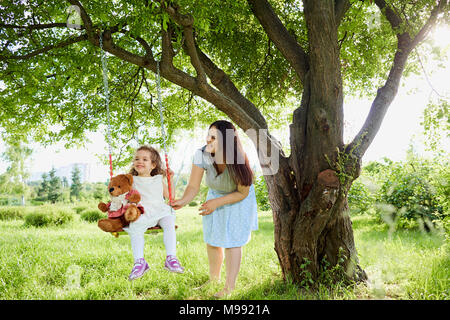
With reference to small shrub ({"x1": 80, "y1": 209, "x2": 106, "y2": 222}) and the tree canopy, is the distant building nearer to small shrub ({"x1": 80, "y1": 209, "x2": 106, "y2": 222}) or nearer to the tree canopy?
small shrub ({"x1": 80, "y1": 209, "x2": 106, "y2": 222})

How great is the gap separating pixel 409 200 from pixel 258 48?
4.90 metres

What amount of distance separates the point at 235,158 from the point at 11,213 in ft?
44.8

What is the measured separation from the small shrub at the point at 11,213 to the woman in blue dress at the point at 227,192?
12851 mm

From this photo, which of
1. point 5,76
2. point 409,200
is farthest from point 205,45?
point 409,200

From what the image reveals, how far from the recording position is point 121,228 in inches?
129

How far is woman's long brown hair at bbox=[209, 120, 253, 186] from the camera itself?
3.46m

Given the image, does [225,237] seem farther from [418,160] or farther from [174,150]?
[418,160]

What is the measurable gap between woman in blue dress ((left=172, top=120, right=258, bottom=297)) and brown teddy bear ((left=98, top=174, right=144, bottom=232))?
0.44 meters

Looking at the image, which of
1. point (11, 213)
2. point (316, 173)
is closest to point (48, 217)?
point (11, 213)

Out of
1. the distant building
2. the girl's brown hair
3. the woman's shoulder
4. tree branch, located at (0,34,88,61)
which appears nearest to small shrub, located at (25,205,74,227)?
tree branch, located at (0,34,88,61)

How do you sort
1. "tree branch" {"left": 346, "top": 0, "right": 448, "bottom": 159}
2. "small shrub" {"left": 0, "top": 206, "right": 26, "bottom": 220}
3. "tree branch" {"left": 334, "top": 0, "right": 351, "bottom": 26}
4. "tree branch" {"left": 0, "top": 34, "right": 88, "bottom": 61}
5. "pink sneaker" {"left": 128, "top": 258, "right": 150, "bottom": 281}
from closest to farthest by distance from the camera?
1. "pink sneaker" {"left": 128, "top": 258, "right": 150, "bottom": 281}
2. "tree branch" {"left": 346, "top": 0, "right": 448, "bottom": 159}
3. "tree branch" {"left": 0, "top": 34, "right": 88, "bottom": 61}
4. "tree branch" {"left": 334, "top": 0, "right": 351, "bottom": 26}
5. "small shrub" {"left": 0, "top": 206, "right": 26, "bottom": 220}

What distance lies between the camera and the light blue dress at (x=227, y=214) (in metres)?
3.62

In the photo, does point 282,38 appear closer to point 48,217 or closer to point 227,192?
point 227,192

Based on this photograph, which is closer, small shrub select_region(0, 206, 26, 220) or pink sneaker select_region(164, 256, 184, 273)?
pink sneaker select_region(164, 256, 184, 273)
